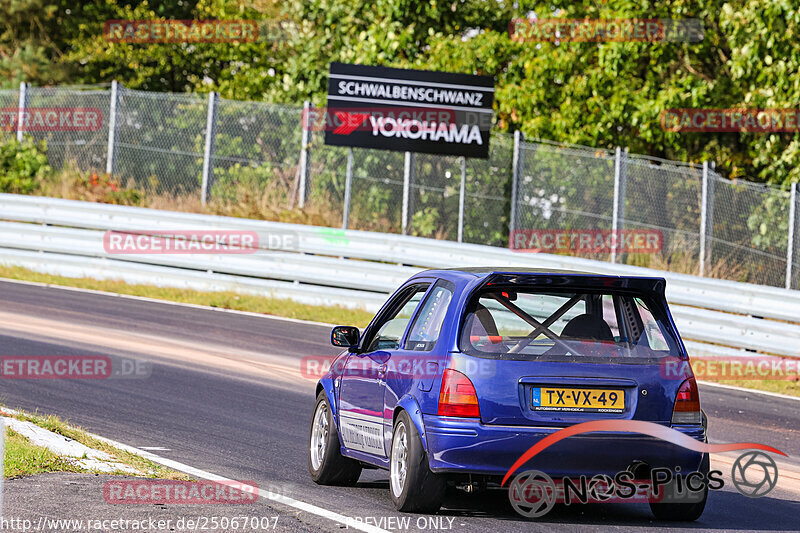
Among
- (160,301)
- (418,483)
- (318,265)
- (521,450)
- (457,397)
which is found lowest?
(418,483)

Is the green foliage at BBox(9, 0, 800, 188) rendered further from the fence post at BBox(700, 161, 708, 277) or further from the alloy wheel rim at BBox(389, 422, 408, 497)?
the alloy wheel rim at BBox(389, 422, 408, 497)

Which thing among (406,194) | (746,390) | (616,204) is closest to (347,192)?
→ (406,194)

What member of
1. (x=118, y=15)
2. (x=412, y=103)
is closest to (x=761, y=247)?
(x=412, y=103)

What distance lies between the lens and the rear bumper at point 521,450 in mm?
6449

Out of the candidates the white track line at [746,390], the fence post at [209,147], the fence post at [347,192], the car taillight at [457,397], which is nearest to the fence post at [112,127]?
the fence post at [209,147]

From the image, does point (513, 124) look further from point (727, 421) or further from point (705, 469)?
point (705, 469)

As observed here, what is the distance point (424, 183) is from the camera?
74.4ft

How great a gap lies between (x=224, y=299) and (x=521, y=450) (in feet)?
45.3

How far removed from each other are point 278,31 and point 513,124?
8701 mm

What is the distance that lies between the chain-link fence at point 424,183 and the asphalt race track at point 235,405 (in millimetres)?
4581

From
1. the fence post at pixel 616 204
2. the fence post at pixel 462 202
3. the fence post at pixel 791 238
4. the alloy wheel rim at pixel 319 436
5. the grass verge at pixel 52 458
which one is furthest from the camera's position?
→ the fence post at pixel 462 202

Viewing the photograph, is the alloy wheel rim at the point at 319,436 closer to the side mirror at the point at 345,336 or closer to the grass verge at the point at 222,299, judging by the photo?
the side mirror at the point at 345,336

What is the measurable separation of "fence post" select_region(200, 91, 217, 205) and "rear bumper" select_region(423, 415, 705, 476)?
1657cm

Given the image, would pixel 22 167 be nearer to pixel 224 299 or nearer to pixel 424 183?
pixel 224 299
